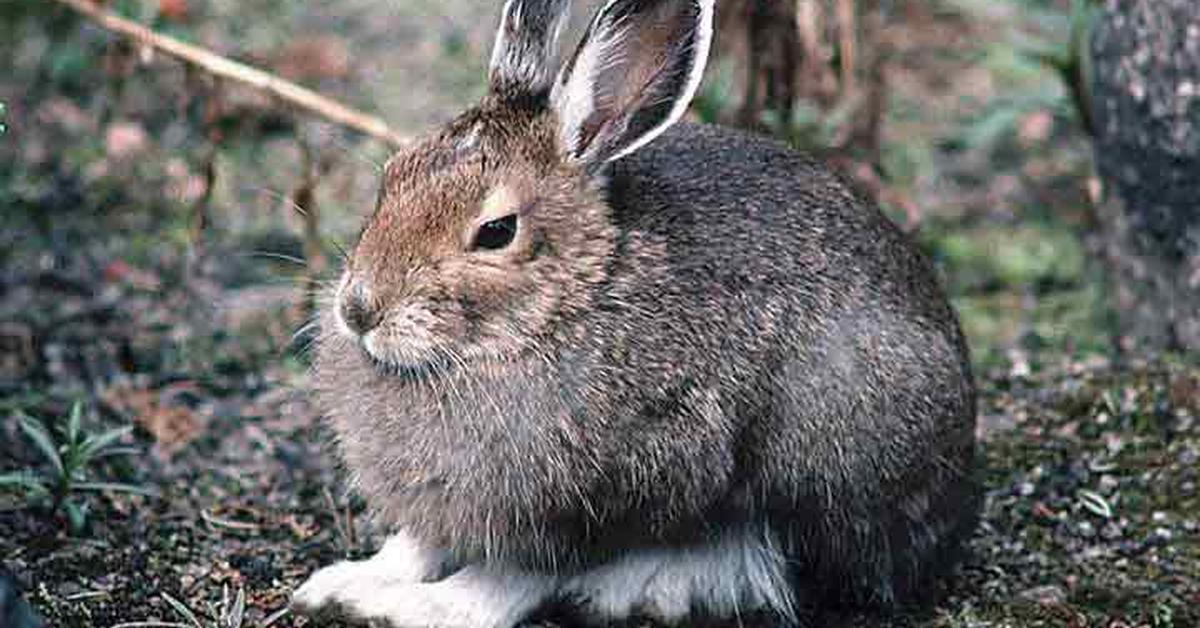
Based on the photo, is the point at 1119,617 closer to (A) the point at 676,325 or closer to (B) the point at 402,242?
(A) the point at 676,325

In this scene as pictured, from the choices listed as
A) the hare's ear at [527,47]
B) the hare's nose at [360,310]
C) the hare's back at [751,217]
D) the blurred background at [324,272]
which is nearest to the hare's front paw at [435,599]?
the blurred background at [324,272]

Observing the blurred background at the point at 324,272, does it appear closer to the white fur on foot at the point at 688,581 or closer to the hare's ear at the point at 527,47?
the white fur on foot at the point at 688,581

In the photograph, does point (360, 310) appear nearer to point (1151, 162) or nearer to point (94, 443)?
point (94, 443)

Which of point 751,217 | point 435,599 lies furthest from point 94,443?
point 751,217

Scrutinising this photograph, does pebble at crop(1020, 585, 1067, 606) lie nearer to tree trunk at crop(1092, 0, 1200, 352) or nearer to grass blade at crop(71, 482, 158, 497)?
tree trunk at crop(1092, 0, 1200, 352)

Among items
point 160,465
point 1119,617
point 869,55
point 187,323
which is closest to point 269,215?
point 187,323

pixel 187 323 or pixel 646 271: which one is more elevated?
pixel 646 271
